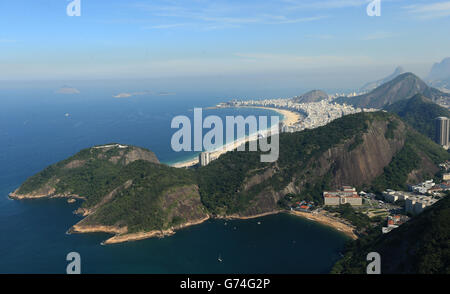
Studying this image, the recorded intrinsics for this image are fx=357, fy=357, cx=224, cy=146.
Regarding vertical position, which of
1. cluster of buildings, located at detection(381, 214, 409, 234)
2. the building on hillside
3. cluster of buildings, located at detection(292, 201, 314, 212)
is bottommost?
cluster of buildings, located at detection(292, 201, 314, 212)

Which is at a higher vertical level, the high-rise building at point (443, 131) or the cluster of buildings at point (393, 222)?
the high-rise building at point (443, 131)

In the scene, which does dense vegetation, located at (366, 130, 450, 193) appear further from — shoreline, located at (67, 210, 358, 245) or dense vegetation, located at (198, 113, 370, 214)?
shoreline, located at (67, 210, 358, 245)

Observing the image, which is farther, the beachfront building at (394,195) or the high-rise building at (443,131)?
the high-rise building at (443,131)

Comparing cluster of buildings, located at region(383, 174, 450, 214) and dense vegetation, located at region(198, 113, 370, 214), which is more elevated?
dense vegetation, located at region(198, 113, 370, 214)

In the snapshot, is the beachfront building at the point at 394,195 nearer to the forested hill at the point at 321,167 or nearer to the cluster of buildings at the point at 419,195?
the cluster of buildings at the point at 419,195

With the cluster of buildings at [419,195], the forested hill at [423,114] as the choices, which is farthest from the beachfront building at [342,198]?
the forested hill at [423,114]

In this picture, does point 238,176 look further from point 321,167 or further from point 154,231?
point 154,231

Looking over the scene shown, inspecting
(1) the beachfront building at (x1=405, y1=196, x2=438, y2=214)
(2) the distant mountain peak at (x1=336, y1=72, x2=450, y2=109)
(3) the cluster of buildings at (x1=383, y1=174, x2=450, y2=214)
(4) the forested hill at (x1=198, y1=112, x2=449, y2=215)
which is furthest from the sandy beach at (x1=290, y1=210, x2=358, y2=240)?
(2) the distant mountain peak at (x1=336, y1=72, x2=450, y2=109)

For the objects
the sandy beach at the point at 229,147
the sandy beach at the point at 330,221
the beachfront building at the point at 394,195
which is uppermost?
the sandy beach at the point at 229,147

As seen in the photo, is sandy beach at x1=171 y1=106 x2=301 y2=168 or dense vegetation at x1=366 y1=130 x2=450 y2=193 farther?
sandy beach at x1=171 y1=106 x2=301 y2=168

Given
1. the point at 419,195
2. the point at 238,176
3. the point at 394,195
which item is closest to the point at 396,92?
the point at 419,195
